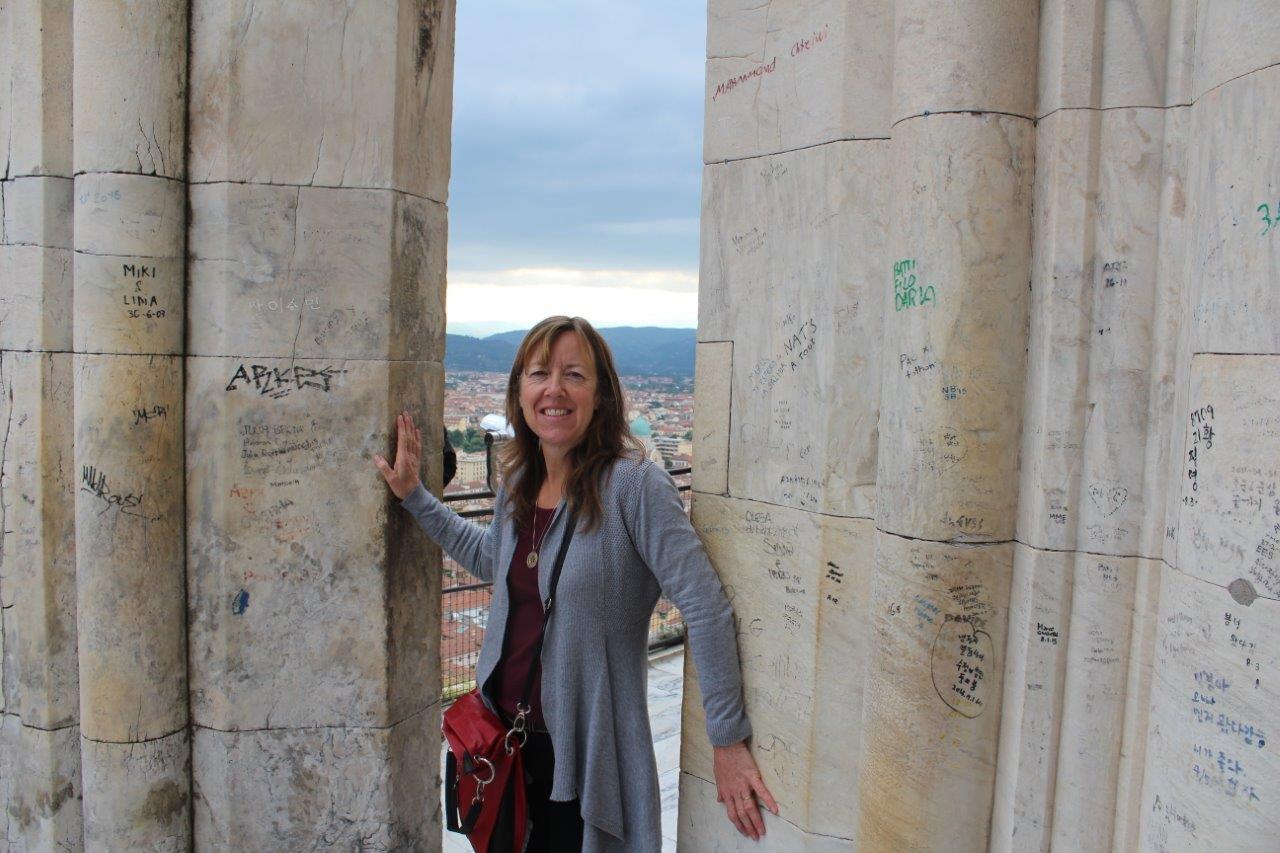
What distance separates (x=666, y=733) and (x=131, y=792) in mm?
2828

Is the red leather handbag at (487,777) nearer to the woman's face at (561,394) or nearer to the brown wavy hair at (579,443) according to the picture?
the brown wavy hair at (579,443)

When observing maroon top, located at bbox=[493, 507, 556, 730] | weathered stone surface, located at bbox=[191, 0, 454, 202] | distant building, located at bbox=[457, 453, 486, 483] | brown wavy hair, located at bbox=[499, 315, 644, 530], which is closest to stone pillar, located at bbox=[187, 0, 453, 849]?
weathered stone surface, located at bbox=[191, 0, 454, 202]

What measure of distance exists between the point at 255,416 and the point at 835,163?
4.97 ft

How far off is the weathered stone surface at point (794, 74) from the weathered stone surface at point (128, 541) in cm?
150

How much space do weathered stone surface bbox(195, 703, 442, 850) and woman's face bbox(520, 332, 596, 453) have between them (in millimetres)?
965

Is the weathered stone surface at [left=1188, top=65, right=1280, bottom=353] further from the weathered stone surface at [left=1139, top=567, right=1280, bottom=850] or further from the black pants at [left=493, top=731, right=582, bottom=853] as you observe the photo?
the black pants at [left=493, top=731, right=582, bottom=853]

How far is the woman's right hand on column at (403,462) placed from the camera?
7.53 ft

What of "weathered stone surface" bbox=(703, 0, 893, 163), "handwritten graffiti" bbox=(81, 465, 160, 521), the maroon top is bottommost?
the maroon top

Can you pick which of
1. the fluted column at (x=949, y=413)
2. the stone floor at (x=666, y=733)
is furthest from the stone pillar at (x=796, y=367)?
the stone floor at (x=666, y=733)

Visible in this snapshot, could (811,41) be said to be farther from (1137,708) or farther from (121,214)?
(121,214)

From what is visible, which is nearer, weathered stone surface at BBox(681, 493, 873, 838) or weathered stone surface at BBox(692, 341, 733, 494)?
weathered stone surface at BBox(681, 493, 873, 838)

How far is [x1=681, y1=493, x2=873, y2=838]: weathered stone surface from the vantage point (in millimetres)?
1850

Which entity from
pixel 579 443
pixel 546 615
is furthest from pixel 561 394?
pixel 546 615

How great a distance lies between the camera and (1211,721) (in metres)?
1.28
